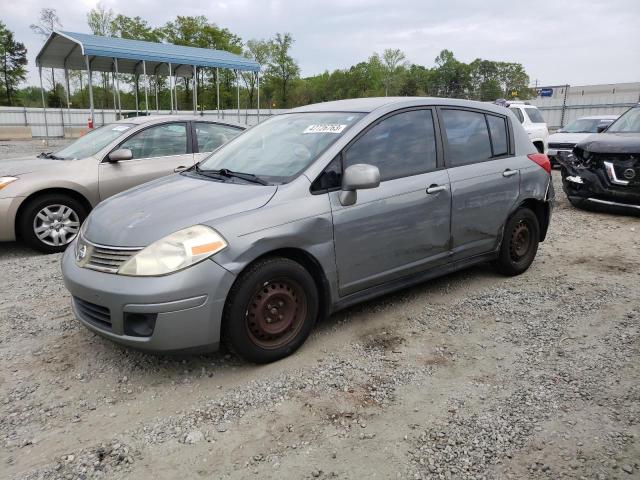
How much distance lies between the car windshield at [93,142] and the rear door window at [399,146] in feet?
13.0

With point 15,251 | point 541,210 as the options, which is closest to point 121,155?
point 15,251

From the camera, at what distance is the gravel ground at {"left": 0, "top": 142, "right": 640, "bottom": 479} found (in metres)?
2.41

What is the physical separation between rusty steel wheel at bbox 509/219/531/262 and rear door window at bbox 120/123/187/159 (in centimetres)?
425

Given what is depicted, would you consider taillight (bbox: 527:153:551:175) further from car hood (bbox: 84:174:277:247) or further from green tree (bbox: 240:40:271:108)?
green tree (bbox: 240:40:271:108)

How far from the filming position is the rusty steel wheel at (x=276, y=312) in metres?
3.13

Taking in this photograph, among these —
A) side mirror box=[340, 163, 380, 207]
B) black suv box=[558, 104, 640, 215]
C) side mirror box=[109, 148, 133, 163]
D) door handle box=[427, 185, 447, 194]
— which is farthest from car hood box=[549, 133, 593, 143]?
side mirror box=[340, 163, 380, 207]

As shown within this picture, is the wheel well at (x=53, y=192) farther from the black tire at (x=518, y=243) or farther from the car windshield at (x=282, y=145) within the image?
the black tire at (x=518, y=243)

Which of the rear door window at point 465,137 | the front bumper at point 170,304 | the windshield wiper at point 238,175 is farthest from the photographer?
the rear door window at point 465,137

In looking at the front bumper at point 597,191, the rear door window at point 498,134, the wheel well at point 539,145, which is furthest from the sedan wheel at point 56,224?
the wheel well at point 539,145

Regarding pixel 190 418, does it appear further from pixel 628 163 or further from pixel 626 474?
pixel 628 163

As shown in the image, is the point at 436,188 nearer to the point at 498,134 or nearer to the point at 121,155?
the point at 498,134

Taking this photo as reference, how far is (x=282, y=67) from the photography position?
54.6 meters

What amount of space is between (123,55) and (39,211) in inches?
536

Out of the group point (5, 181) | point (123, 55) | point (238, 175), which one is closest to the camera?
point (238, 175)
